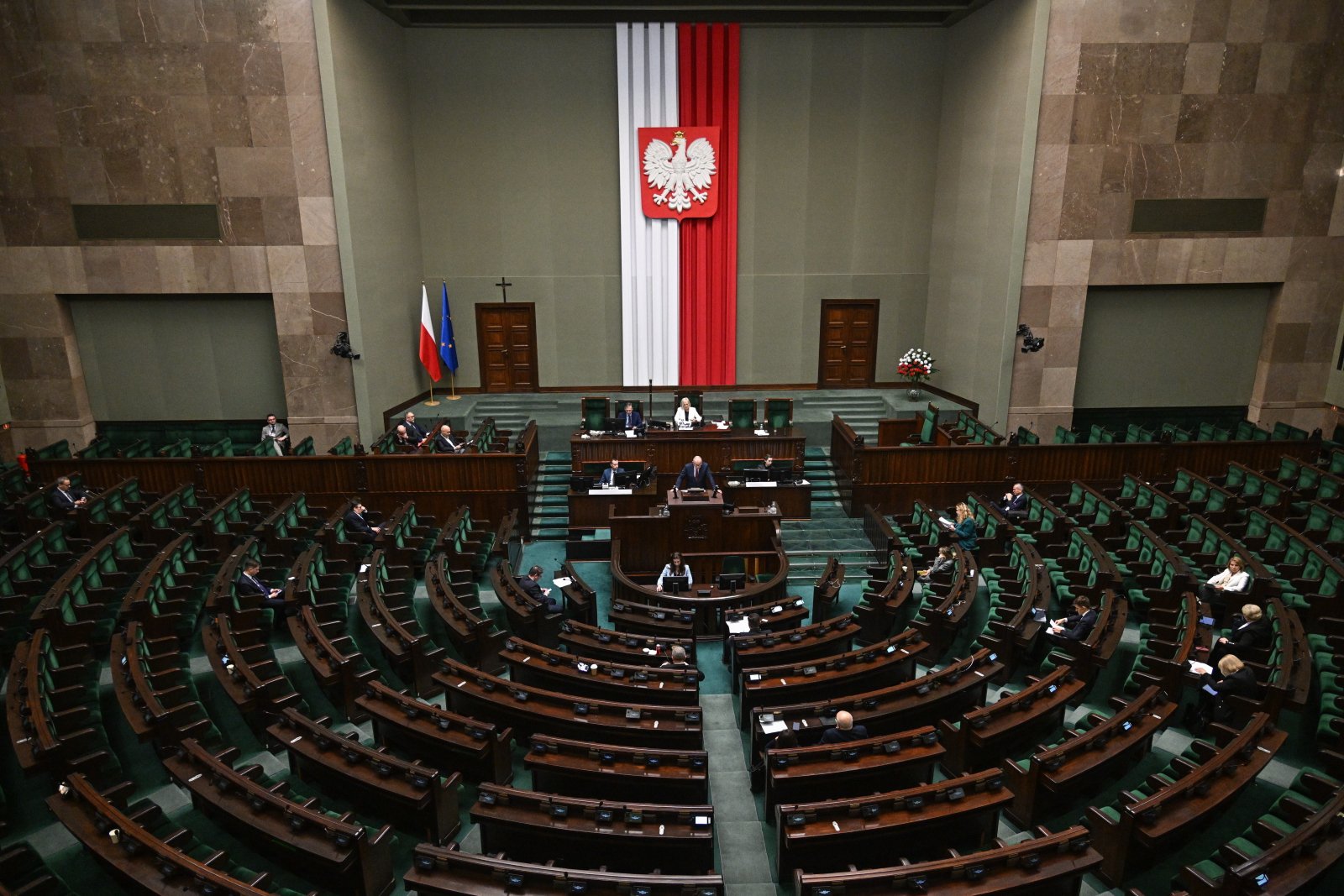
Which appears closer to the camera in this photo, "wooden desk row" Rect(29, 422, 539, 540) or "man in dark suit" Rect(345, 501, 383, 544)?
"man in dark suit" Rect(345, 501, 383, 544)

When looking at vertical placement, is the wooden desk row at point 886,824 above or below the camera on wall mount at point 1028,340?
below

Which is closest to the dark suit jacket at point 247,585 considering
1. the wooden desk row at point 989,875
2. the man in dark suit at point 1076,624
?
the wooden desk row at point 989,875

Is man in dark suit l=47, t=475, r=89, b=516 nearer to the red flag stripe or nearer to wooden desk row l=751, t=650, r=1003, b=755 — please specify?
wooden desk row l=751, t=650, r=1003, b=755

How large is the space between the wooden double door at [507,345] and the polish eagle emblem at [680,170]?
3.54 meters

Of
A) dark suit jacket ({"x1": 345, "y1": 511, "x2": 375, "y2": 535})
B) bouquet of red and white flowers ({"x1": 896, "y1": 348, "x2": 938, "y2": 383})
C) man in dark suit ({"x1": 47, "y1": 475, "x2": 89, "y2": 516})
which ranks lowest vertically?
dark suit jacket ({"x1": 345, "y1": 511, "x2": 375, "y2": 535})

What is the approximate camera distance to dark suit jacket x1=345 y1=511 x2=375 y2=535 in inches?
405

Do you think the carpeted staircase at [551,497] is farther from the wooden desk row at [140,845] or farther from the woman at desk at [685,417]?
the wooden desk row at [140,845]

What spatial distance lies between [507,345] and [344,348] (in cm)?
391

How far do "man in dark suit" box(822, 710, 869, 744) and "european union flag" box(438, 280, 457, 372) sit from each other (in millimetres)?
11986

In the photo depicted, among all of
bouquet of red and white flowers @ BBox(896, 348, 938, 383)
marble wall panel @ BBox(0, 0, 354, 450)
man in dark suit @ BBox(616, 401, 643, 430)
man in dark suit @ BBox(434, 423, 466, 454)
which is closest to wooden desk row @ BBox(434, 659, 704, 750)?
man in dark suit @ BBox(434, 423, 466, 454)

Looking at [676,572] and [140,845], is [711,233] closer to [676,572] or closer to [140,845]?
[676,572]

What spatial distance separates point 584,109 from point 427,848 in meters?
14.3

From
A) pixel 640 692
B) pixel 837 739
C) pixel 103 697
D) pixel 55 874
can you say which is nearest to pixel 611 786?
pixel 640 692

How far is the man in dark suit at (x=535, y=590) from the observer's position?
877cm
